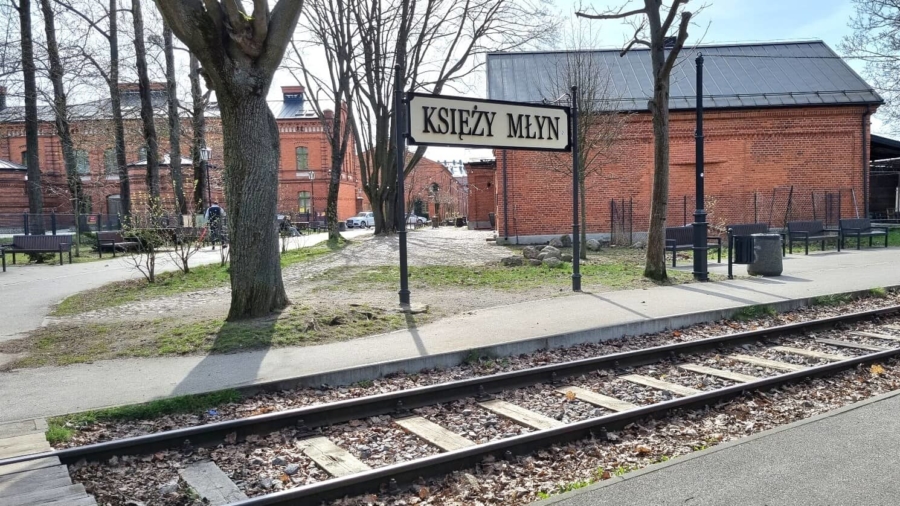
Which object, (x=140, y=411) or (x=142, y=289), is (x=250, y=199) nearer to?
(x=140, y=411)

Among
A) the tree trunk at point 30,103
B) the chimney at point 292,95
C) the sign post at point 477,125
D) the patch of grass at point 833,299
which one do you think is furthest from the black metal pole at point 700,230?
the chimney at point 292,95

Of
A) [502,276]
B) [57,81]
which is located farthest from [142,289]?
[57,81]

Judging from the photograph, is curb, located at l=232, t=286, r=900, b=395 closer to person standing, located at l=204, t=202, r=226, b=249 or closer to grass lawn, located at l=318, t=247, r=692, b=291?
grass lawn, located at l=318, t=247, r=692, b=291

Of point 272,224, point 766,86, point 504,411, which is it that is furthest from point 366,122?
point 504,411

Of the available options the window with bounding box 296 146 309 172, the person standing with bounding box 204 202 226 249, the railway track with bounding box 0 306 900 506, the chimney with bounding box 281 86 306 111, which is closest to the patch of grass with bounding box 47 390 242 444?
the railway track with bounding box 0 306 900 506

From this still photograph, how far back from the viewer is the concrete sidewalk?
628 centimetres

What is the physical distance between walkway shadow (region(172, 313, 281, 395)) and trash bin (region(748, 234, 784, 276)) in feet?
32.7

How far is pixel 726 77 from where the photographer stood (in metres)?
27.2

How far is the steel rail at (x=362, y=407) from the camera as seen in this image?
184 inches

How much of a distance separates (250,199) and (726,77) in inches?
944

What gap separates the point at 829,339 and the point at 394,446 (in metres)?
6.16

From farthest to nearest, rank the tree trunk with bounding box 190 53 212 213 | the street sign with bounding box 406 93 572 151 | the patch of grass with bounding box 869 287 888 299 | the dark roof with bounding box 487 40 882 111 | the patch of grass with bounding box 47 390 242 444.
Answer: the tree trunk with bounding box 190 53 212 213
the dark roof with bounding box 487 40 882 111
the patch of grass with bounding box 869 287 888 299
the street sign with bounding box 406 93 572 151
the patch of grass with bounding box 47 390 242 444

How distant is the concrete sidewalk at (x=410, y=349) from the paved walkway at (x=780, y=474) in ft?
11.2

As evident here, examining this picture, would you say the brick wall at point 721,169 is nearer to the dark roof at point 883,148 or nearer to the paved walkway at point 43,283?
the dark roof at point 883,148
